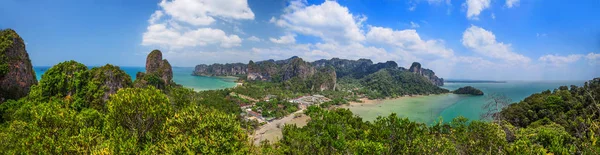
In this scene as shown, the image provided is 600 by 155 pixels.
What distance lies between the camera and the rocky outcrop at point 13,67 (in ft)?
67.1

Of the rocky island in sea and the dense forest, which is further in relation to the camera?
the rocky island in sea

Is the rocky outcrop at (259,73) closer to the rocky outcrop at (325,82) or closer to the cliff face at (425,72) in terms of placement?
the rocky outcrop at (325,82)

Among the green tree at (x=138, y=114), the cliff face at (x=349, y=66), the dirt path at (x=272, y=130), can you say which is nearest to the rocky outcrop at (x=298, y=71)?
the cliff face at (x=349, y=66)

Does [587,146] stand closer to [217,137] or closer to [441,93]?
[217,137]

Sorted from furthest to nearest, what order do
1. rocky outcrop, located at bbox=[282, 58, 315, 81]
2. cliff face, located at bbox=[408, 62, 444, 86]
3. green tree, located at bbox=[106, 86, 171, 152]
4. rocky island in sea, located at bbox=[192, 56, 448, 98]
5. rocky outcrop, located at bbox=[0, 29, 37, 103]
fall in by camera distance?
cliff face, located at bbox=[408, 62, 444, 86], rocky outcrop, located at bbox=[282, 58, 315, 81], rocky island in sea, located at bbox=[192, 56, 448, 98], rocky outcrop, located at bbox=[0, 29, 37, 103], green tree, located at bbox=[106, 86, 171, 152]

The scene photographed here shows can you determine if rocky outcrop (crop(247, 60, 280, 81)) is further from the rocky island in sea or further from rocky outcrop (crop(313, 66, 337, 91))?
rocky outcrop (crop(313, 66, 337, 91))

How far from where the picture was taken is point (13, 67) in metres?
21.5

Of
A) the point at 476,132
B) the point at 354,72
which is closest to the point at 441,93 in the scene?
the point at 354,72

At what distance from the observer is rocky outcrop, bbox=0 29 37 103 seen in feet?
67.1

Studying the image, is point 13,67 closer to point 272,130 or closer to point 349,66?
point 272,130

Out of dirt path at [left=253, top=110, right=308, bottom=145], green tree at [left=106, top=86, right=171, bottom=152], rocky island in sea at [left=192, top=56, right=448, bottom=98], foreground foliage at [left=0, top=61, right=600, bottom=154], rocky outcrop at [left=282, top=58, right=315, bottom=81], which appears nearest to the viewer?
foreground foliage at [left=0, top=61, right=600, bottom=154]

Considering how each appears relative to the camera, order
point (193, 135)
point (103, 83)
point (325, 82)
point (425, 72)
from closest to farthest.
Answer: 1. point (193, 135)
2. point (103, 83)
3. point (325, 82)
4. point (425, 72)

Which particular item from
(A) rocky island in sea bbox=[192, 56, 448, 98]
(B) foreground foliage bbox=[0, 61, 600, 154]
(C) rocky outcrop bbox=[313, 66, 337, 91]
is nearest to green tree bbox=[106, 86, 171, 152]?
(B) foreground foliage bbox=[0, 61, 600, 154]

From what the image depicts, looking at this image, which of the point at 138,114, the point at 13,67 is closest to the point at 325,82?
the point at 13,67
